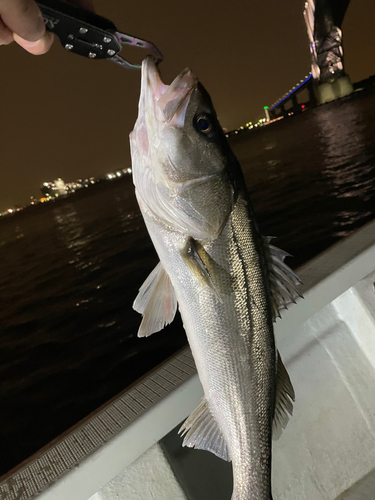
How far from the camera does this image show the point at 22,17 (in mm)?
1145

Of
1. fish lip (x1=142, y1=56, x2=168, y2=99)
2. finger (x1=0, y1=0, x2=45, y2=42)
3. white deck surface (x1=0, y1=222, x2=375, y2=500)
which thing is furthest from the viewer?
white deck surface (x1=0, y1=222, x2=375, y2=500)

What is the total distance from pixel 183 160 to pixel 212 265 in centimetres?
51

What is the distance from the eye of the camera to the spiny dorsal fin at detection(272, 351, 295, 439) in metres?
1.75

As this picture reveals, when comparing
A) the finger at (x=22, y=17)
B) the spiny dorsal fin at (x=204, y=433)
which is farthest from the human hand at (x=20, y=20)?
the spiny dorsal fin at (x=204, y=433)

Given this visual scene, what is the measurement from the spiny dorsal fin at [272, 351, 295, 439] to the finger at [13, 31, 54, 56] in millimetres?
1788

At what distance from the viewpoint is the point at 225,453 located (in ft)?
5.63

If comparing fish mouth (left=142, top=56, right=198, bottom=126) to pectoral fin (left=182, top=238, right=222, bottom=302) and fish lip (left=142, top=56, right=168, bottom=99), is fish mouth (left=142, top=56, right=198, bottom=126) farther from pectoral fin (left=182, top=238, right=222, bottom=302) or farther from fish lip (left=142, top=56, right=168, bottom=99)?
pectoral fin (left=182, top=238, right=222, bottom=302)

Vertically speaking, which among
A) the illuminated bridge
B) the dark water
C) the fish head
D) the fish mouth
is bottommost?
the dark water

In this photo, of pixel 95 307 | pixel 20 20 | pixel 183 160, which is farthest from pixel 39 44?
pixel 95 307

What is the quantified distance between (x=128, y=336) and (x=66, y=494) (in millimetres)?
6266

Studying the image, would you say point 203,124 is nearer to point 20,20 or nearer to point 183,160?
point 183,160

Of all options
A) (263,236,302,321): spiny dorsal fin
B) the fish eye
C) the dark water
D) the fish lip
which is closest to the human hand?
the fish lip

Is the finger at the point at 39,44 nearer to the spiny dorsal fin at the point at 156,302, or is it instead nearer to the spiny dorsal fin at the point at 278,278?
the spiny dorsal fin at the point at 156,302

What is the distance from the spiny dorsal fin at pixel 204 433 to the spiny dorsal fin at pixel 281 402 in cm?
27
